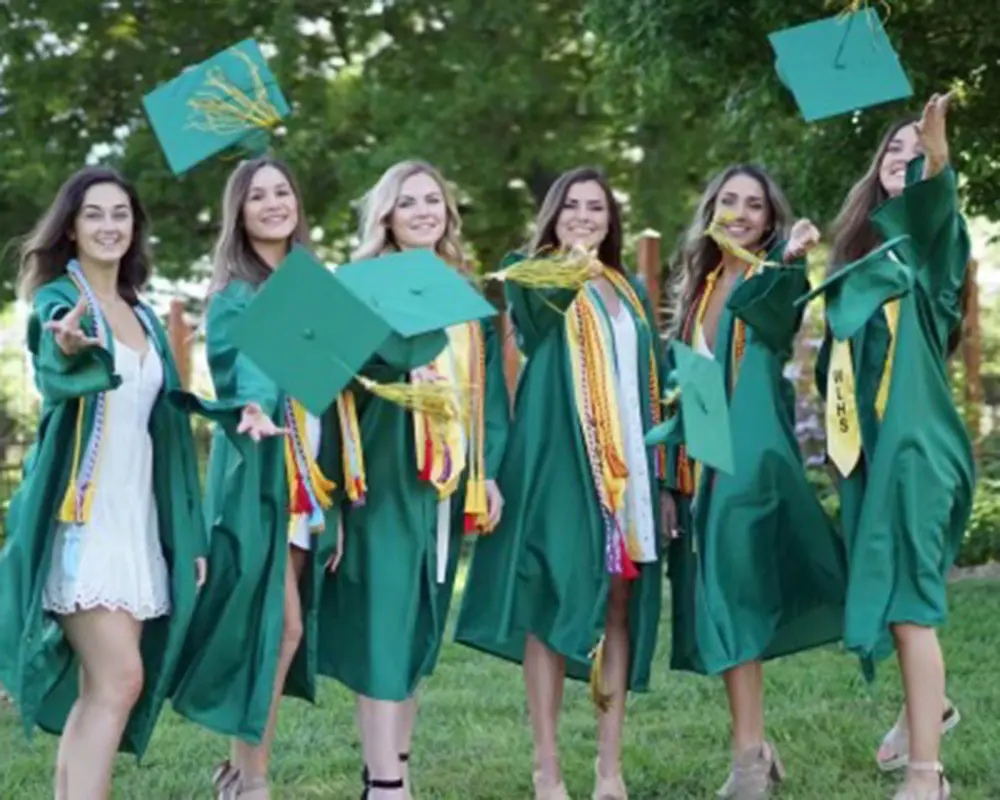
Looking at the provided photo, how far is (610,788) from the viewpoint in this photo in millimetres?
5602

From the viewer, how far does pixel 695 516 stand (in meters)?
5.66

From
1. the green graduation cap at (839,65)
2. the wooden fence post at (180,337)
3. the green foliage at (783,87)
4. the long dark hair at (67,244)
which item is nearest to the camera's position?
the long dark hair at (67,244)

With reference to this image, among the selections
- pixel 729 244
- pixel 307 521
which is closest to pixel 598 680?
pixel 307 521

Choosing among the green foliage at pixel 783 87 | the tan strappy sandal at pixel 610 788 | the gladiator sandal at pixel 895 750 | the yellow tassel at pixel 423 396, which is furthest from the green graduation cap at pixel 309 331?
the green foliage at pixel 783 87

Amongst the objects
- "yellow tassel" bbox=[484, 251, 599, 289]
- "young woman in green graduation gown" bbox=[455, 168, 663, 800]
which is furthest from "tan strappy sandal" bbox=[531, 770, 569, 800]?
"yellow tassel" bbox=[484, 251, 599, 289]

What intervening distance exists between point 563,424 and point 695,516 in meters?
0.44

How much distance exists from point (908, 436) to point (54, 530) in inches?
83.4

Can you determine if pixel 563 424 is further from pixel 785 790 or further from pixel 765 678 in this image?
pixel 765 678

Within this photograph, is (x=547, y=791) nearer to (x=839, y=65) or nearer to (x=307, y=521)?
(x=307, y=521)

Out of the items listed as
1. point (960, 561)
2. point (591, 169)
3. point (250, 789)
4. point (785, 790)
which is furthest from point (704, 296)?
point (960, 561)

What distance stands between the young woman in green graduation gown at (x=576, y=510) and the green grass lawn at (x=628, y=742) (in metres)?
0.37

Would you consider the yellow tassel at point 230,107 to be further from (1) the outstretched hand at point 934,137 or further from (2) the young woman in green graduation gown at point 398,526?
(1) the outstretched hand at point 934,137

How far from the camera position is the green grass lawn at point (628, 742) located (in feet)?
19.2

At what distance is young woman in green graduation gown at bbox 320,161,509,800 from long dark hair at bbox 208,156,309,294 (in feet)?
0.91
